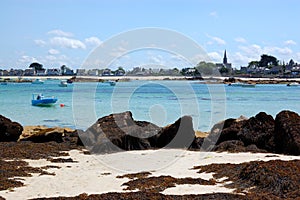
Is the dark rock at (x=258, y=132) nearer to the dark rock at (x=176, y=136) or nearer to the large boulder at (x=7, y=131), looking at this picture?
the dark rock at (x=176, y=136)

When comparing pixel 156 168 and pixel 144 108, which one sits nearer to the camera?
pixel 156 168

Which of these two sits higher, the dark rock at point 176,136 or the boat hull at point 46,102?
the dark rock at point 176,136

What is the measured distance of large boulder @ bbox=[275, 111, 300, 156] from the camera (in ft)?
53.0

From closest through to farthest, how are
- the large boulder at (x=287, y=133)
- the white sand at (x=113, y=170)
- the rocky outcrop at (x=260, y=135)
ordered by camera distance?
the white sand at (x=113, y=170), the large boulder at (x=287, y=133), the rocky outcrop at (x=260, y=135)

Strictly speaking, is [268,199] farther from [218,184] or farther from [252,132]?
[252,132]

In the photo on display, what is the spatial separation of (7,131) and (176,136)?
7.41 metres

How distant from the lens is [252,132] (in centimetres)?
1848

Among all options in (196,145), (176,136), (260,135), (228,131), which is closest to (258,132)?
(260,135)

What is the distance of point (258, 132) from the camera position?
60.7 ft

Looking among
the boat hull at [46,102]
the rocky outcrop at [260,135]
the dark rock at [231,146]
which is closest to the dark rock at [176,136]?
the rocky outcrop at [260,135]

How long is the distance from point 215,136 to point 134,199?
10.3 metres

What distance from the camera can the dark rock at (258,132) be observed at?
59.0 ft

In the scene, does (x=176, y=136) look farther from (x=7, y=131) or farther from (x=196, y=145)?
(x=7, y=131)

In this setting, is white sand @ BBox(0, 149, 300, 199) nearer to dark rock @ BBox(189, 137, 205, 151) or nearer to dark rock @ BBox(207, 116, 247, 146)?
dark rock @ BBox(189, 137, 205, 151)
